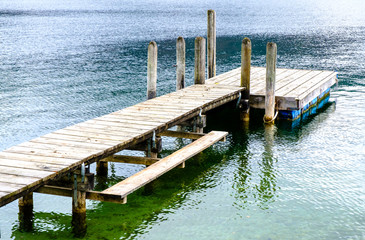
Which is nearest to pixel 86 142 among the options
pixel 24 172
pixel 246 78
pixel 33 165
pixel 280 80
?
pixel 33 165

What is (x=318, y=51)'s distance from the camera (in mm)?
35219

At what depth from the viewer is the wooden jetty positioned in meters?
8.95

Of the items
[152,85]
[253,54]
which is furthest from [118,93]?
[253,54]

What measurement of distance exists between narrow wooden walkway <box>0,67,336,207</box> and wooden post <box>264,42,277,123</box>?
47cm

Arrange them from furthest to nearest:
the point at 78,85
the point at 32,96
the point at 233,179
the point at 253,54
→ the point at 253,54
the point at 78,85
the point at 32,96
the point at 233,179

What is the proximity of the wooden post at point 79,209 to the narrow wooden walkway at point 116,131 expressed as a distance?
364mm

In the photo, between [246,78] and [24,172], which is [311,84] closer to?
[246,78]

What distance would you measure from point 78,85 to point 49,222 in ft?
46.2

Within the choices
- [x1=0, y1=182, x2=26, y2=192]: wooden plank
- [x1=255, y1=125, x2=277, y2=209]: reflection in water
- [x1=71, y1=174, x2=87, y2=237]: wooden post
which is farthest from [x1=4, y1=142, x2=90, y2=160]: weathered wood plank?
[x1=255, y1=125, x2=277, y2=209]: reflection in water

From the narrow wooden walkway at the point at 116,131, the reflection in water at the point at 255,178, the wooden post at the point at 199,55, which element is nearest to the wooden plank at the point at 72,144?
the narrow wooden walkway at the point at 116,131

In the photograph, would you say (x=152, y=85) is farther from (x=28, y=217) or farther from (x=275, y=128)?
(x=28, y=217)

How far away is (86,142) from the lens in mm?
10328

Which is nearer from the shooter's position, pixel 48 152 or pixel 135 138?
pixel 48 152

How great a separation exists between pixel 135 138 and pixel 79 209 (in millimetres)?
2043
